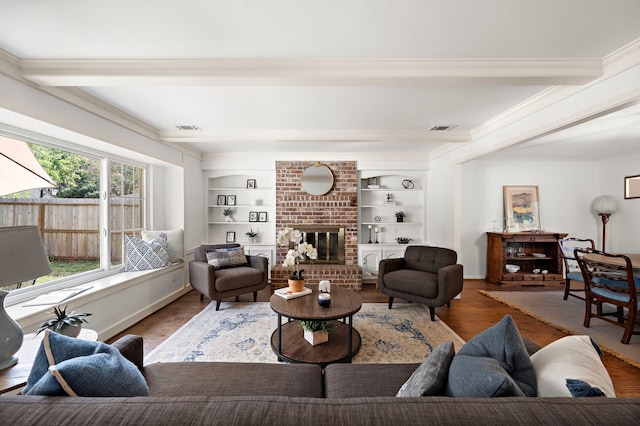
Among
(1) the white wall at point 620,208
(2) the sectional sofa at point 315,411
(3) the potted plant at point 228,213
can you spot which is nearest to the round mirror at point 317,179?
(3) the potted plant at point 228,213

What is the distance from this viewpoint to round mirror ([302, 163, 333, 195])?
4.71 metres

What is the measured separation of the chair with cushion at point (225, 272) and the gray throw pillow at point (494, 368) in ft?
9.49

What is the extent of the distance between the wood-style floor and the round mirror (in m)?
1.95

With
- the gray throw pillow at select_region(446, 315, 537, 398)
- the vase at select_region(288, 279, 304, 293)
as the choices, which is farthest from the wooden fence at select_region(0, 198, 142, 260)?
the gray throw pillow at select_region(446, 315, 537, 398)

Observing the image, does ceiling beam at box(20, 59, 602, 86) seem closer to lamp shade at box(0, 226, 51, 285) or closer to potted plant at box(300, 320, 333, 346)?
lamp shade at box(0, 226, 51, 285)

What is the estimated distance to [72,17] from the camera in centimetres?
145

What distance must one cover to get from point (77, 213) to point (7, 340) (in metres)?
2.07

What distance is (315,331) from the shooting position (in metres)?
2.29

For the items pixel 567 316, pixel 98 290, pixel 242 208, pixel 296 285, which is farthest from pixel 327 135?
pixel 567 316

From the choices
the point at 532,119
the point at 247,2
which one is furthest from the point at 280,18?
the point at 532,119

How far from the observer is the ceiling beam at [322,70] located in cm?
182

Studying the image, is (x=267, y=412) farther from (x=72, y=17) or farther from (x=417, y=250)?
(x=417, y=250)

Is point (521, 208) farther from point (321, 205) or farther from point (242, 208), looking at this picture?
point (242, 208)

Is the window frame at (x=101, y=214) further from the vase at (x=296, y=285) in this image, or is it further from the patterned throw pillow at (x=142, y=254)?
the vase at (x=296, y=285)
